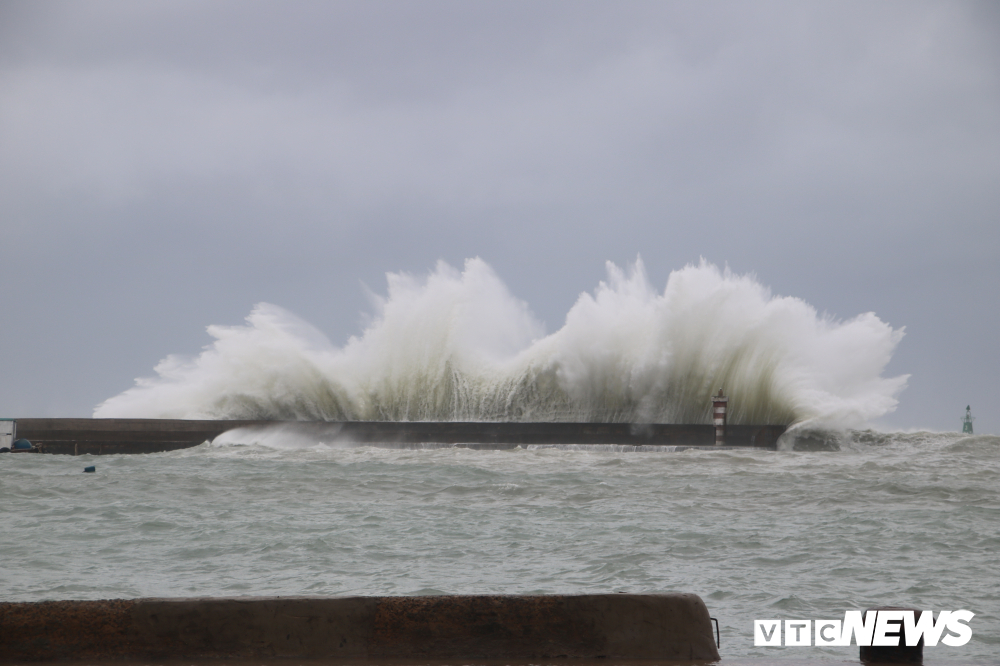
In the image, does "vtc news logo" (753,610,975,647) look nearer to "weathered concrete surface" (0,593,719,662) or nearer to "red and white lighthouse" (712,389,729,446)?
"weathered concrete surface" (0,593,719,662)

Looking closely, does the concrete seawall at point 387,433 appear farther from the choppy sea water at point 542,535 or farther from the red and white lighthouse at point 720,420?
the choppy sea water at point 542,535

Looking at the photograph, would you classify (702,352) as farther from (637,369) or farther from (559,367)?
(559,367)

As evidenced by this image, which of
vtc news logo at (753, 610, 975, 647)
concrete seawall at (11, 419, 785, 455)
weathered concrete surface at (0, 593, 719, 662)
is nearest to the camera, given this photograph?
weathered concrete surface at (0, 593, 719, 662)

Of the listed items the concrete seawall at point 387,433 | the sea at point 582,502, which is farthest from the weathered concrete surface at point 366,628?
the concrete seawall at point 387,433

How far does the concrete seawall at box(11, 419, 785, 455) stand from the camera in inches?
719

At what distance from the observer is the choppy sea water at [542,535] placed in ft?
17.4

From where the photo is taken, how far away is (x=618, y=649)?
2.59 meters

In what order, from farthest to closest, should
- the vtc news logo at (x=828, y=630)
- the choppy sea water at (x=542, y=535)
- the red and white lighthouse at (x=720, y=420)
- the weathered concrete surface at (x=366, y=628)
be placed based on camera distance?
the red and white lighthouse at (x=720, y=420) → the choppy sea water at (x=542, y=535) → the vtc news logo at (x=828, y=630) → the weathered concrete surface at (x=366, y=628)

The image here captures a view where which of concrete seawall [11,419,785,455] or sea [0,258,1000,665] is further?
concrete seawall [11,419,785,455]

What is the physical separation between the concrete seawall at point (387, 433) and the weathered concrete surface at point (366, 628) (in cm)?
1595

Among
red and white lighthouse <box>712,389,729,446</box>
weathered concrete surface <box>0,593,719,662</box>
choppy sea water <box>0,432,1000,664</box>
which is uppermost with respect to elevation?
red and white lighthouse <box>712,389,729,446</box>

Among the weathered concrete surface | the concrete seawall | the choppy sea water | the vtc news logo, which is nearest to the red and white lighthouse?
the concrete seawall

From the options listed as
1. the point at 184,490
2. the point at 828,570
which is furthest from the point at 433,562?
the point at 184,490

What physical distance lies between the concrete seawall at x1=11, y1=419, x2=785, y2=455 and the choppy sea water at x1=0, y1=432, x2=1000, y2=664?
3719 mm
